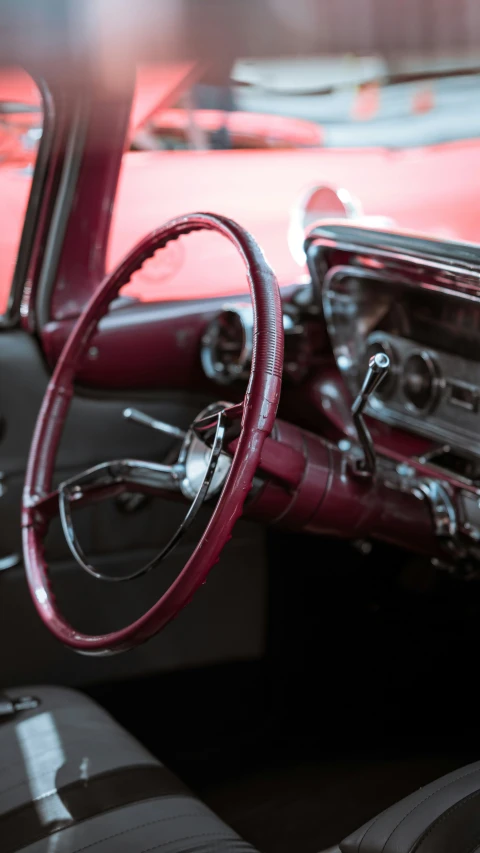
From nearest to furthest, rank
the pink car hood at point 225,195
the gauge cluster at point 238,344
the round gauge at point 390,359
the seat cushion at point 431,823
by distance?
the seat cushion at point 431,823 → the round gauge at point 390,359 → the gauge cluster at point 238,344 → the pink car hood at point 225,195

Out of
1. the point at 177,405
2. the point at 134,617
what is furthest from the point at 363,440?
the point at 134,617

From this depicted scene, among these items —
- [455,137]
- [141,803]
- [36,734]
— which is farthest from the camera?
[455,137]

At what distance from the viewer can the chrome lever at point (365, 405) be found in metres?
1.08

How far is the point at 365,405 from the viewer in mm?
1163

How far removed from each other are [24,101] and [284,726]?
136 centimetres

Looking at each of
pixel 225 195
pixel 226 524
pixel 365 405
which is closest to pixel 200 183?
pixel 225 195

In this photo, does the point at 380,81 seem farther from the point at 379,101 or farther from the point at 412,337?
the point at 412,337

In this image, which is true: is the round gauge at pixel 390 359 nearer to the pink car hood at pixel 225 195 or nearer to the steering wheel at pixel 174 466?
the pink car hood at pixel 225 195

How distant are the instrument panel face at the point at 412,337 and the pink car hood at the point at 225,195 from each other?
18 cm

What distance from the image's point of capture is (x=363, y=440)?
1.20m

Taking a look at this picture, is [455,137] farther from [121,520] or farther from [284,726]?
[284,726]

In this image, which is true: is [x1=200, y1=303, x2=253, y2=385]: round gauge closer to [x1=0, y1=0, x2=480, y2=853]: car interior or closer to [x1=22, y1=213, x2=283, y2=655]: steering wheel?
[x1=0, y1=0, x2=480, y2=853]: car interior

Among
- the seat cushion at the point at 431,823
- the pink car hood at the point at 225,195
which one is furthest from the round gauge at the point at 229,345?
the seat cushion at the point at 431,823

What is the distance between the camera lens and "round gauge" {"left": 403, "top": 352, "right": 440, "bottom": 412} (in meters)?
1.43
